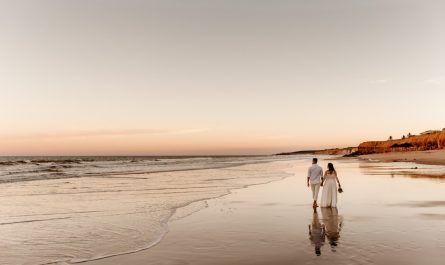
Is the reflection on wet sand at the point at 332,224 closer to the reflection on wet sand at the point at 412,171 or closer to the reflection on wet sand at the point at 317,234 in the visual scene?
the reflection on wet sand at the point at 317,234

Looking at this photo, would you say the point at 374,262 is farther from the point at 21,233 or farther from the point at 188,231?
the point at 21,233

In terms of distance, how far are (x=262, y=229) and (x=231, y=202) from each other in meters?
6.26

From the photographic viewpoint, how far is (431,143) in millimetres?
87375

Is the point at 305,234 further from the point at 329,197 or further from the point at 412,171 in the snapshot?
the point at 412,171

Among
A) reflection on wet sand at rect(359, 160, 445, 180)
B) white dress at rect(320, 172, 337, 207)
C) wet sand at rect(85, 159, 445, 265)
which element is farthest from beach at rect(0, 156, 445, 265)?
reflection on wet sand at rect(359, 160, 445, 180)

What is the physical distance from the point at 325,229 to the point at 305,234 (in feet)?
3.06

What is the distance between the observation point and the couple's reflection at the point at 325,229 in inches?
383

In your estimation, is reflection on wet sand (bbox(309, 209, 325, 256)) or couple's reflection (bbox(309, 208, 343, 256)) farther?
couple's reflection (bbox(309, 208, 343, 256))

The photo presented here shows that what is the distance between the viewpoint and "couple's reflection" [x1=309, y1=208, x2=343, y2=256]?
9.73m

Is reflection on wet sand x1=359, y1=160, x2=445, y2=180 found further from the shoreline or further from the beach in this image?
the beach

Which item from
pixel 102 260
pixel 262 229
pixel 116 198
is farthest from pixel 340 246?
pixel 116 198

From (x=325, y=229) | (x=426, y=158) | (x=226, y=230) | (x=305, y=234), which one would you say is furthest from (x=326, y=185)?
(x=426, y=158)

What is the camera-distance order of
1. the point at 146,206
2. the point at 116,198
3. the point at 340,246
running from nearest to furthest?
the point at 340,246, the point at 146,206, the point at 116,198

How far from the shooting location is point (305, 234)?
35.5 ft
